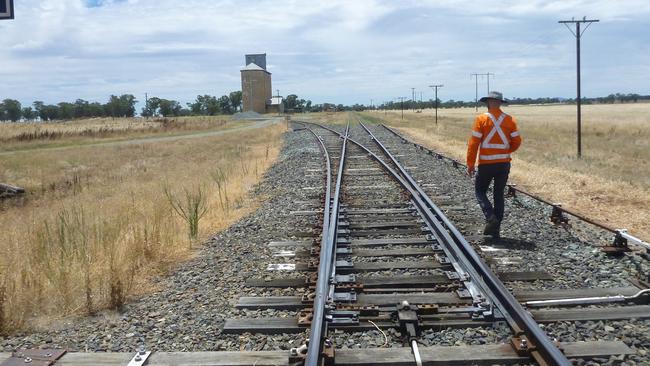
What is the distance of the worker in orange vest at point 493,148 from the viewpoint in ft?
24.4

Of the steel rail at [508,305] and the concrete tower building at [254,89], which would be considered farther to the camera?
the concrete tower building at [254,89]

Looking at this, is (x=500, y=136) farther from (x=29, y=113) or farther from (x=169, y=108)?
(x=29, y=113)

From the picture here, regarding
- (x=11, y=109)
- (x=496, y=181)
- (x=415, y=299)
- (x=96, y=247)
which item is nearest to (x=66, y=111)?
(x=11, y=109)

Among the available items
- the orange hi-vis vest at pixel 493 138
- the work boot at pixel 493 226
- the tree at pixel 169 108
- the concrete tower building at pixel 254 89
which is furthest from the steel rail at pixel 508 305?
the tree at pixel 169 108

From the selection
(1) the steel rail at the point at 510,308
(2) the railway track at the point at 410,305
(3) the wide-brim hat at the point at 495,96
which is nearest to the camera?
(1) the steel rail at the point at 510,308

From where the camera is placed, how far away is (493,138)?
7.52 meters

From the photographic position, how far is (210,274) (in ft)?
Result: 21.2

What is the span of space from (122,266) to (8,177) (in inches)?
790

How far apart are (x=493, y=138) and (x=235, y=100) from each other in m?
161

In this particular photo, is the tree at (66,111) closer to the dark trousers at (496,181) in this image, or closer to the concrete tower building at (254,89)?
the concrete tower building at (254,89)

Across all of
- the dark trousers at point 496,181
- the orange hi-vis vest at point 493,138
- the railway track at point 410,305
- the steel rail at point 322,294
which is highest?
the orange hi-vis vest at point 493,138

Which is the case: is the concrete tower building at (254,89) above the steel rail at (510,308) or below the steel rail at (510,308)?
above

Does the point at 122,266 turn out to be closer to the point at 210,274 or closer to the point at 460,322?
the point at 210,274

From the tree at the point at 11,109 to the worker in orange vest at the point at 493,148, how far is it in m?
159
